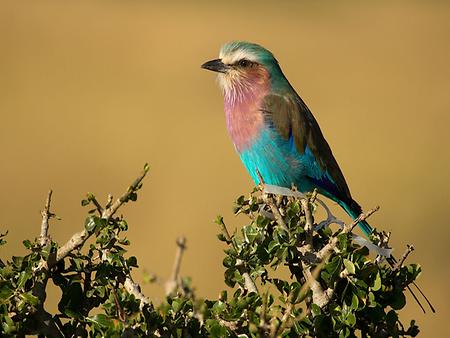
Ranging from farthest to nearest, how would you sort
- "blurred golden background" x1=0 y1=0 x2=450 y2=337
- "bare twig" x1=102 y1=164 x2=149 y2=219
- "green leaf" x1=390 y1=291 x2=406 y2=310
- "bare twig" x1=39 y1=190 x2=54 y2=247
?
"blurred golden background" x1=0 y1=0 x2=450 y2=337, "green leaf" x1=390 y1=291 x2=406 y2=310, "bare twig" x1=39 y1=190 x2=54 y2=247, "bare twig" x1=102 y1=164 x2=149 y2=219

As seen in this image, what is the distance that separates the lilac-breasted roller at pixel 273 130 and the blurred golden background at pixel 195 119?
6.73ft

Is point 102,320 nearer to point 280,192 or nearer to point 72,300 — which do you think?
point 72,300

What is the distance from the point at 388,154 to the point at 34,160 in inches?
158

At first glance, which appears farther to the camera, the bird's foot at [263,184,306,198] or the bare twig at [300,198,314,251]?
the bird's foot at [263,184,306,198]

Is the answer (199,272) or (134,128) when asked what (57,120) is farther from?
(199,272)

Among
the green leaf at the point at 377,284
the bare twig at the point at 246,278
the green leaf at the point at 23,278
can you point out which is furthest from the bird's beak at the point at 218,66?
the green leaf at the point at 23,278

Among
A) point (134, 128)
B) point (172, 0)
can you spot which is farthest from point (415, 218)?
point (172, 0)

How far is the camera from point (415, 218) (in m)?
9.91

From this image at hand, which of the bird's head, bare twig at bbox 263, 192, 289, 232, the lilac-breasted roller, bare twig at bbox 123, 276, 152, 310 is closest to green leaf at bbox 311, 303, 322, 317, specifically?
bare twig at bbox 263, 192, 289, 232

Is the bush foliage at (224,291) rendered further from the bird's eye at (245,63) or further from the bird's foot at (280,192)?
the bird's eye at (245,63)

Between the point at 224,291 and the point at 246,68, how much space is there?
282 centimetres

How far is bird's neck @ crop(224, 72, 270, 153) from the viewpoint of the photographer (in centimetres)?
492

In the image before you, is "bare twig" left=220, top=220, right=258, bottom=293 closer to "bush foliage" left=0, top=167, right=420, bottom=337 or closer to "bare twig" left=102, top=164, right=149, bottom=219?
"bush foliage" left=0, top=167, right=420, bottom=337

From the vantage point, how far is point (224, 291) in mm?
2547
